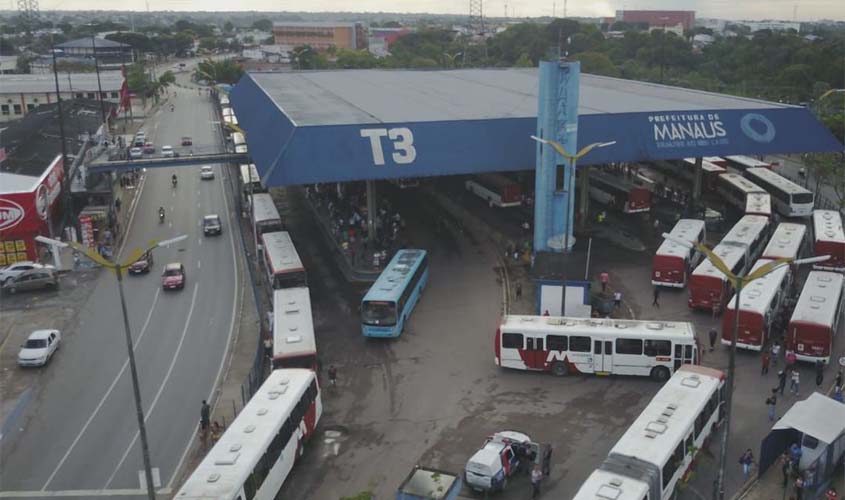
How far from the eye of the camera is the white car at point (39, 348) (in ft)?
112

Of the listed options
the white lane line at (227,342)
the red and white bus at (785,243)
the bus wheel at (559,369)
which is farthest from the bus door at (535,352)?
the red and white bus at (785,243)

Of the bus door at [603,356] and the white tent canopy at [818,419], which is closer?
the white tent canopy at [818,419]

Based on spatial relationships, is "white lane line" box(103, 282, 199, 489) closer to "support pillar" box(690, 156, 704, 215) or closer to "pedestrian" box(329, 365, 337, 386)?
"pedestrian" box(329, 365, 337, 386)

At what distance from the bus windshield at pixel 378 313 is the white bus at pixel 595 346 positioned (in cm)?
583

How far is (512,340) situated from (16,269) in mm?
31304

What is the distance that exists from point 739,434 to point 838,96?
86359mm

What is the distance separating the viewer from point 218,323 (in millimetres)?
39219

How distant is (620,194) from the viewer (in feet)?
196

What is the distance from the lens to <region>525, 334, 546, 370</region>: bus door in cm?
3162

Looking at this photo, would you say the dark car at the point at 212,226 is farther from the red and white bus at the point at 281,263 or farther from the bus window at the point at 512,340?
the bus window at the point at 512,340

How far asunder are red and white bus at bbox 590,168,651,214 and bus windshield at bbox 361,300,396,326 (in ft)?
95.5

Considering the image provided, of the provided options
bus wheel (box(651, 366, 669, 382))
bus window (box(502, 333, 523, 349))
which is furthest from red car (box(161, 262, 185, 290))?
bus wheel (box(651, 366, 669, 382))

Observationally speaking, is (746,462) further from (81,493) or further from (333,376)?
(81,493)

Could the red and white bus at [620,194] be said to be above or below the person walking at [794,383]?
above
